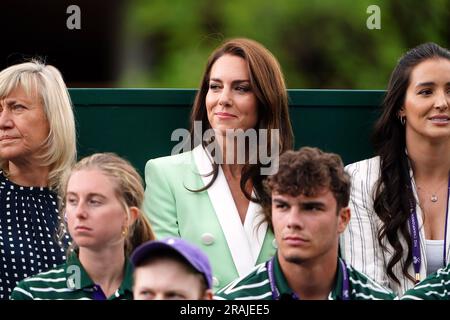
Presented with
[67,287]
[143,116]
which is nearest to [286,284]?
[67,287]

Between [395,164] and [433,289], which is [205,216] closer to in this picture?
[395,164]

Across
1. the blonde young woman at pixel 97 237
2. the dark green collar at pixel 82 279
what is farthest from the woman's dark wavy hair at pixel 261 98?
the dark green collar at pixel 82 279

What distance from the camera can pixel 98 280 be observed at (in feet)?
16.3

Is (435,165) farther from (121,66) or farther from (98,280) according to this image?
(121,66)

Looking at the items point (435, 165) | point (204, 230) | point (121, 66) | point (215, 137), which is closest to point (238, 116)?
point (215, 137)

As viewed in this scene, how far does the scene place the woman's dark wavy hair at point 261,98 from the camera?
5.51 meters

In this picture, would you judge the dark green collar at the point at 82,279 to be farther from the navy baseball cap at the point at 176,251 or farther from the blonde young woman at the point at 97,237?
the navy baseball cap at the point at 176,251

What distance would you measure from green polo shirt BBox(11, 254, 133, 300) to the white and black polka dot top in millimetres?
299

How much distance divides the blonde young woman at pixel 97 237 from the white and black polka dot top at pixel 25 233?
0.76 feet

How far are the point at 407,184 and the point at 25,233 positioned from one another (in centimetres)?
151

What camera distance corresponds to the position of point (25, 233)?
5348mm
